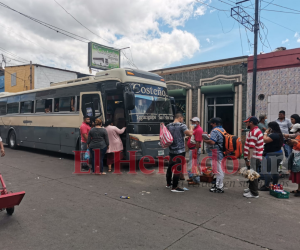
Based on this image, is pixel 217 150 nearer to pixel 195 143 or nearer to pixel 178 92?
pixel 195 143

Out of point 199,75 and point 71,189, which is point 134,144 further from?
point 199,75

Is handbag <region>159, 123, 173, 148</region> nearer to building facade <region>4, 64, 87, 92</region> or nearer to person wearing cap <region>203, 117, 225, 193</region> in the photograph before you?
person wearing cap <region>203, 117, 225, 193</region>

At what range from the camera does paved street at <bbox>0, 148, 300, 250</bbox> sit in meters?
3.51

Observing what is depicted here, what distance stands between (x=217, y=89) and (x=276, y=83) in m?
2.65

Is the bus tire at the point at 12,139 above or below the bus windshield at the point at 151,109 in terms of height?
below

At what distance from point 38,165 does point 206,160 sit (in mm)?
6430

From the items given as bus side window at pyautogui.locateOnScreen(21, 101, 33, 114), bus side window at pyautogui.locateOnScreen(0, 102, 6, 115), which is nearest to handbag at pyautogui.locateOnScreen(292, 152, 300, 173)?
bus side window at pyautogui.locateOnScreen(21, 101, 33, 114)

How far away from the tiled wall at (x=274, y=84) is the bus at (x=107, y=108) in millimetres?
4493

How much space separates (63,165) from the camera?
9133mm

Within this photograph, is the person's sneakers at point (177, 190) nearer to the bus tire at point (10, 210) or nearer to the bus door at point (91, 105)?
the bus tire at point (10, 210)

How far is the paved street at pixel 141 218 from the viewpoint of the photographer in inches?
138

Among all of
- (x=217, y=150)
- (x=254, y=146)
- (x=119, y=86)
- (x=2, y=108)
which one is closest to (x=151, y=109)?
(x=119, y=86)

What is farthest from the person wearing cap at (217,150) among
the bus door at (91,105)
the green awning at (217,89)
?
the green awning at (217,89)

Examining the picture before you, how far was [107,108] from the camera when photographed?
8461mm
